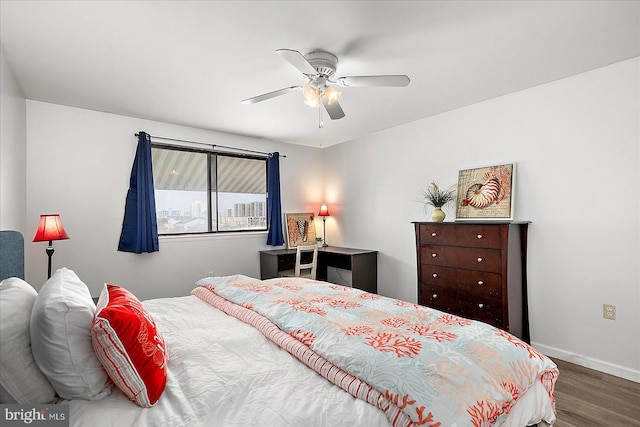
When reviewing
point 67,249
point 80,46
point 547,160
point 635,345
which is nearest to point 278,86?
point 80,46

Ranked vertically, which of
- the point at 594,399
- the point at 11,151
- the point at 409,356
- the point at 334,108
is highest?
the point at 334,108

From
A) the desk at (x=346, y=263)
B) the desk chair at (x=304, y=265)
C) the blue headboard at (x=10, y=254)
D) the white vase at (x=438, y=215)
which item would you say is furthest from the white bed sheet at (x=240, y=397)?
the desk at (x=346, y=263)

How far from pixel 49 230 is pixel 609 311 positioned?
15.7 ft

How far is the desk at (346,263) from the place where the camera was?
4.39m

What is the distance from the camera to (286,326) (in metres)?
1.65

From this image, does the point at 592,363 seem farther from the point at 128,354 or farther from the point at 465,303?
the point at 128,354

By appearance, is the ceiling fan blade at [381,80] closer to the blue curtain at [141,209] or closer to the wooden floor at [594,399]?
the wooden floor at [594,399]

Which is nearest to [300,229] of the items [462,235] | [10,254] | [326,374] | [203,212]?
[203,212]

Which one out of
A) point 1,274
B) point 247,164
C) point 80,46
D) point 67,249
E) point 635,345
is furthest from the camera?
point 247,164

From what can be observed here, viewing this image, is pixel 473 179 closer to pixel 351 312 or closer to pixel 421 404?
pixel 351 312

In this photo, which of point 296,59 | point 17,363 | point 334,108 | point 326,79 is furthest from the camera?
point 334,108

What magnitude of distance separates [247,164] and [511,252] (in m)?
3.63

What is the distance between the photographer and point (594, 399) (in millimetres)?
2240

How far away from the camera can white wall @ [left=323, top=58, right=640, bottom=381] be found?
8.33 feet
